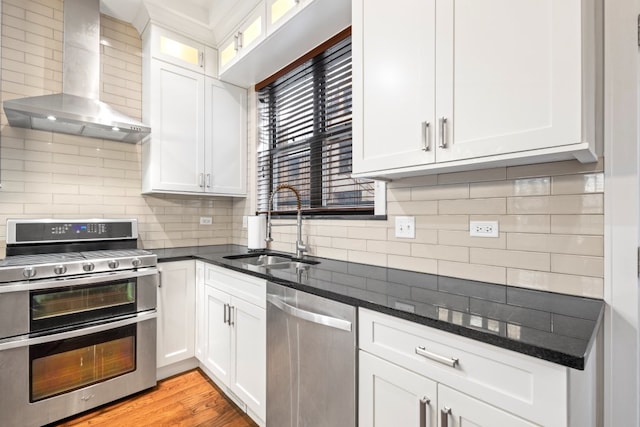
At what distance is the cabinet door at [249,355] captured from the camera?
1.72 m

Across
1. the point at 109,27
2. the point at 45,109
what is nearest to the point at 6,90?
the point at 45,109

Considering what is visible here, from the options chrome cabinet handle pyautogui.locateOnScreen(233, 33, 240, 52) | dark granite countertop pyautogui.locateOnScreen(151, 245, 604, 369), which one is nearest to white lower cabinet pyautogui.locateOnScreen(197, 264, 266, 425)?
dark granite countertop pyautogui.locateOnScreen(151, 245, 604, 369)

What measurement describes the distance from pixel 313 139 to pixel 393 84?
107cm

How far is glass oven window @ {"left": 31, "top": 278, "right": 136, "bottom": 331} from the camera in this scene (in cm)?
181

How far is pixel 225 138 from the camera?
9.65ft

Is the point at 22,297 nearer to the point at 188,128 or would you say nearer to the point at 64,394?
the point at 64,394

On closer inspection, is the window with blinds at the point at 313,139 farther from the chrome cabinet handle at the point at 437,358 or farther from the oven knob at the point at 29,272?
the oven knob at the point at 29,272

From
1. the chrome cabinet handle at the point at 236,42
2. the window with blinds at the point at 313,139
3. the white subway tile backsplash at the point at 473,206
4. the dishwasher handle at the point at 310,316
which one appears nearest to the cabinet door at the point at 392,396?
the dishwasher handle at the point at 310,316

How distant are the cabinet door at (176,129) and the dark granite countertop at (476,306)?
4.49 feet

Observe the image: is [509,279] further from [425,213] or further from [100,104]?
[100,104]

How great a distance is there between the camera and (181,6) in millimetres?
2600

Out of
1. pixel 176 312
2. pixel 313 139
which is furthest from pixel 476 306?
pixel 176 312

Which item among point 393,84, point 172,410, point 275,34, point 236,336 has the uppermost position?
point 275,34

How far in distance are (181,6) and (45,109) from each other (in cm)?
137
